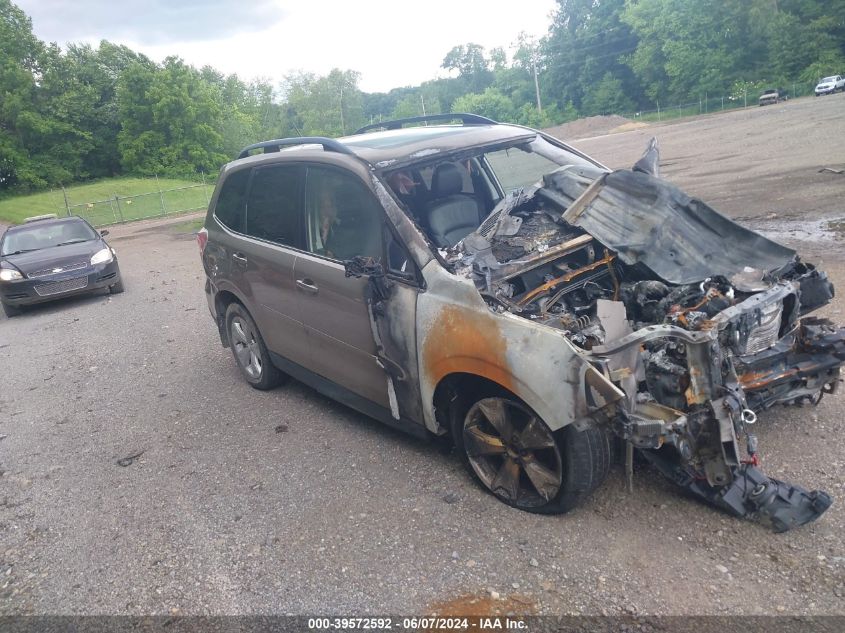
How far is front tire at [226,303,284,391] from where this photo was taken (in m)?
5.54

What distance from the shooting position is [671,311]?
3.45 metres

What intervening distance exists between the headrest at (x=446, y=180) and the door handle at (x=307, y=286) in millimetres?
1114

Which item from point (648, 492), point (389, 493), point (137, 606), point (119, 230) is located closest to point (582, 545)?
point (648, 492)

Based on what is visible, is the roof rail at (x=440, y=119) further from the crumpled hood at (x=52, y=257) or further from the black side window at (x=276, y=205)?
the crumpled hood at (x=52, y=257)

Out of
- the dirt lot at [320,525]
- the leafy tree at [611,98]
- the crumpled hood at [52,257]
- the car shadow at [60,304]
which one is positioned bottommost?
the car shadow at [60,304]

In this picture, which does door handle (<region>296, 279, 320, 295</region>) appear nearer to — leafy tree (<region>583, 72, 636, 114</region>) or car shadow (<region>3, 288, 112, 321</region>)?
car shadow (<region>3, 288, 112, 321</region>)

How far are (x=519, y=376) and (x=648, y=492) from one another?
1.06m

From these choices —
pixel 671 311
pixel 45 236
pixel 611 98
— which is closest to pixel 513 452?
pixel 671 311

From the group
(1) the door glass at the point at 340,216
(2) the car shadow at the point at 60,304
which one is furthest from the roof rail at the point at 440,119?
(2) the car shadow at the point at 60,304

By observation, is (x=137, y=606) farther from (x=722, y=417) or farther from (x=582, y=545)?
(x=722, y=417)

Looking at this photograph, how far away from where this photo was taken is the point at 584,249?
13.4ft

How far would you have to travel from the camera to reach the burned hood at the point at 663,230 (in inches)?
152

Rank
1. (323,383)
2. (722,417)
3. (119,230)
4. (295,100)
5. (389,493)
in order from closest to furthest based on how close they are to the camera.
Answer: (722,417) < (389,493) < (323,383) < (119,230) < (295,100)

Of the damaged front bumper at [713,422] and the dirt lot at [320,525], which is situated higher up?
the damaged front bumper at [713,422]
